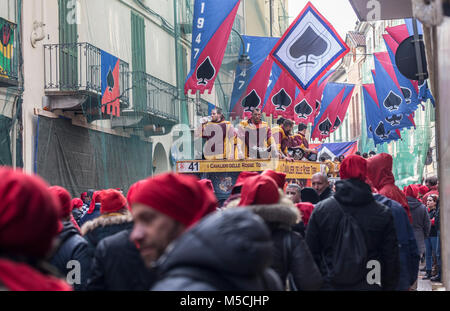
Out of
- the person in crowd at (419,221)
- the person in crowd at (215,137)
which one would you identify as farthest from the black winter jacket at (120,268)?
the person in crowd at (215,137)

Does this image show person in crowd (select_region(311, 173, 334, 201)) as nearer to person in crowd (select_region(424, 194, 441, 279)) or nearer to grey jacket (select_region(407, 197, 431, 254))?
grey jacket (select_region(407, 197, 431, 254))

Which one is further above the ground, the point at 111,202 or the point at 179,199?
the point at 179,199

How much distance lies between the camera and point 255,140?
14.3m

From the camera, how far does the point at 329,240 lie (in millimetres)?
5609

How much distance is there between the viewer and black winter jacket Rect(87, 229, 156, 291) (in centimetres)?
472

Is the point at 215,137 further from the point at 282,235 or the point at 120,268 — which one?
the point at 120,268

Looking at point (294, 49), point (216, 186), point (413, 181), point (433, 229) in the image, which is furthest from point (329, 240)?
point (413, 181)

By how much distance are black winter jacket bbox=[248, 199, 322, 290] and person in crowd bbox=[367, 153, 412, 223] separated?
2.74 meters

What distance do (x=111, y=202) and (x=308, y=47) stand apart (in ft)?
44.2

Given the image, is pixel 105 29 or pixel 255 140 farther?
pixel 105 29

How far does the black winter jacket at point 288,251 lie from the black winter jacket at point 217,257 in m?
2.22

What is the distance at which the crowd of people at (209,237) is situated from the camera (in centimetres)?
229

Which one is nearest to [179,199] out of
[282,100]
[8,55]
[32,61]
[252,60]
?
[8,55]

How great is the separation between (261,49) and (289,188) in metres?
15.1
